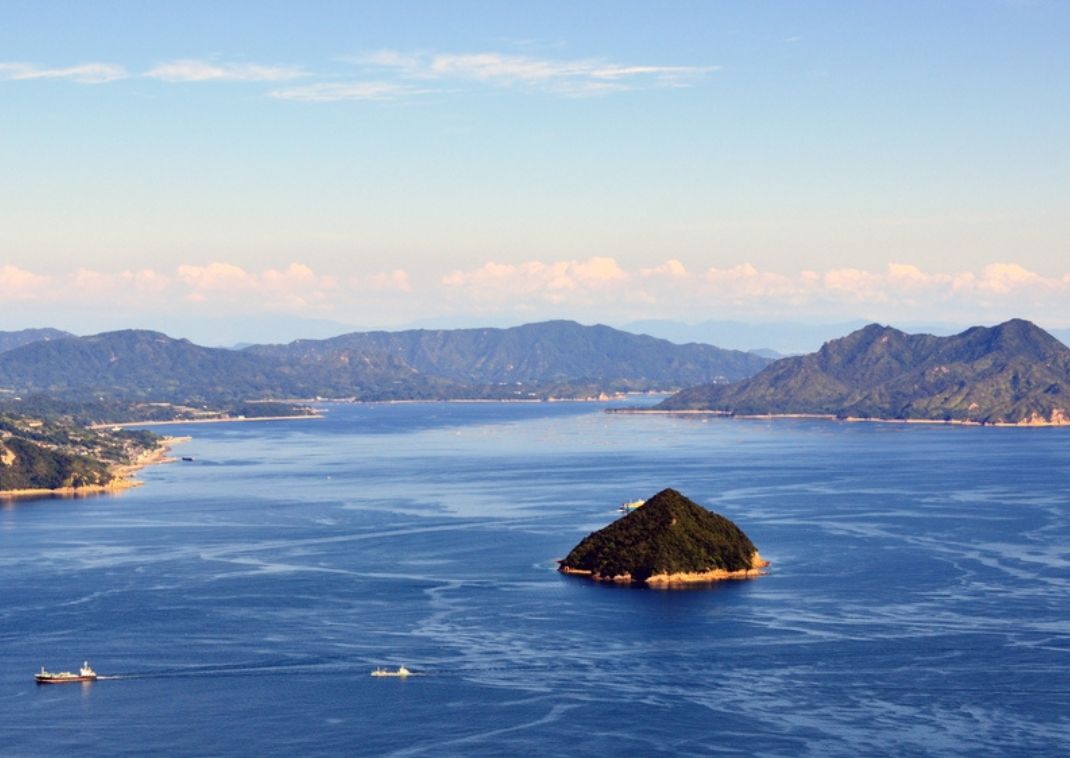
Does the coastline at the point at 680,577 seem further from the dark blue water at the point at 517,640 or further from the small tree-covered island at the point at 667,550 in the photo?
the dark blue water at the point at 517,640

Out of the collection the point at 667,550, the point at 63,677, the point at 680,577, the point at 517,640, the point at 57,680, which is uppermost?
the point at 667,550

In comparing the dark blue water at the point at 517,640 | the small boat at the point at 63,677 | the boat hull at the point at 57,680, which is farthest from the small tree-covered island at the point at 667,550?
the boat hull at the point at 57,680

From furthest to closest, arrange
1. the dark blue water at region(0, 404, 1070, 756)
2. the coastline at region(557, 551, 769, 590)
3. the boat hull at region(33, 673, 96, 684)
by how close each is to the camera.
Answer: the coastline at region(557, 551, 769, 590), the boat hull at region(33, 673, 96, 684), the dark blue water at region(0, 404, 1070, 756)

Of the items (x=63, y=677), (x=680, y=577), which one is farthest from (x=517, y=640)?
(x=63, y=677)

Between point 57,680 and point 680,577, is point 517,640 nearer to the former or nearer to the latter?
point 680,577

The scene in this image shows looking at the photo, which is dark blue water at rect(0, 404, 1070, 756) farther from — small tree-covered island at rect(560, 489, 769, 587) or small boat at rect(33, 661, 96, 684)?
small tree-covered island at rect(560, 489, 769, 587)

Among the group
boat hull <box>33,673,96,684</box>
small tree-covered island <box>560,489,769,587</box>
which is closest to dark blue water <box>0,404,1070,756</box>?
boat hull <box>33,673,96,684</box>
